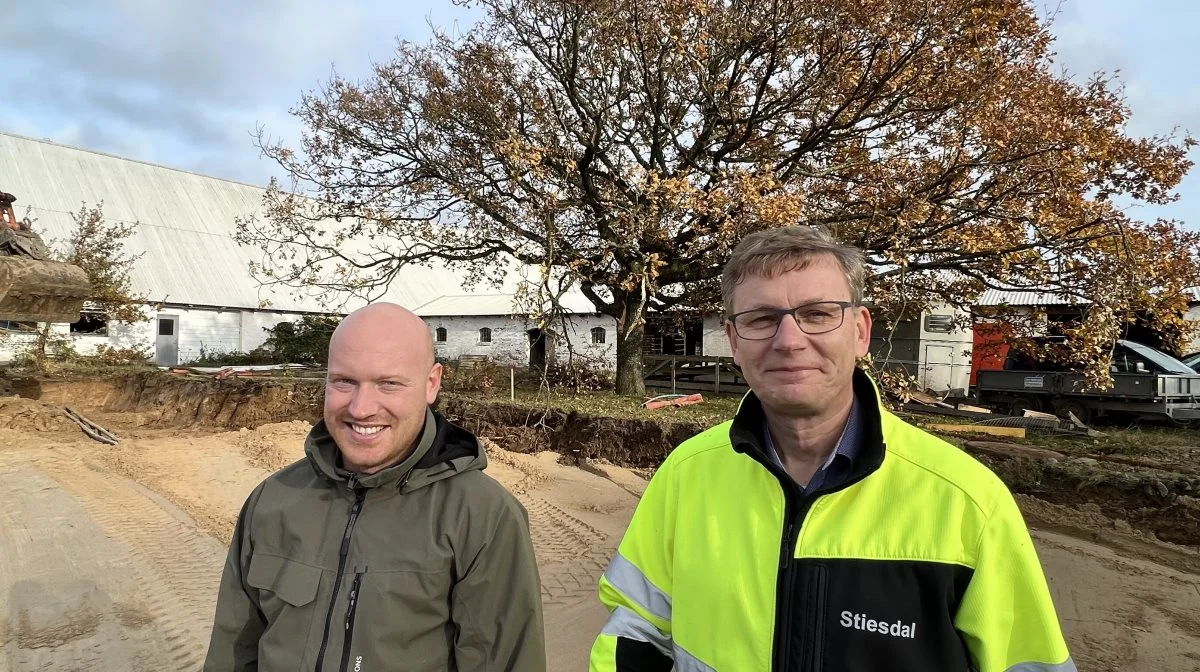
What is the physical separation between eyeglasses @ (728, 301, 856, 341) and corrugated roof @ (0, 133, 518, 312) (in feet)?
93.8

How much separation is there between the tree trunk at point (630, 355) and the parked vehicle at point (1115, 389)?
25.8ft

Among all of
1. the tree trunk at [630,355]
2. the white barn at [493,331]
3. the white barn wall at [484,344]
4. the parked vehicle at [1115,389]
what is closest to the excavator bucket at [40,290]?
the tree trunk at [630,355]

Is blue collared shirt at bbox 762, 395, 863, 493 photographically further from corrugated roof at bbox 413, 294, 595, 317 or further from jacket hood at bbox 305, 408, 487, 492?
corrugated roof at bbox 413, 294, 595, 317

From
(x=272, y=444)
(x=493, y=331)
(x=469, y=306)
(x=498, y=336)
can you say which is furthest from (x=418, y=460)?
(x=469, y=306)

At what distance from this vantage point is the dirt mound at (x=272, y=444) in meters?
10.6

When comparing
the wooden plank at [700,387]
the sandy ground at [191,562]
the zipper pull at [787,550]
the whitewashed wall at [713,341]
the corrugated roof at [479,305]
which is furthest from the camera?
the corrugated roof at [479,305]

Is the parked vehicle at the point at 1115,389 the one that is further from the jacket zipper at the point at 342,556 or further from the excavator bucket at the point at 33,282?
the excavator bucket at the point at 33,282

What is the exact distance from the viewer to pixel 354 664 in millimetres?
1872

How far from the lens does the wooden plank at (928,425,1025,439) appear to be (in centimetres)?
1077

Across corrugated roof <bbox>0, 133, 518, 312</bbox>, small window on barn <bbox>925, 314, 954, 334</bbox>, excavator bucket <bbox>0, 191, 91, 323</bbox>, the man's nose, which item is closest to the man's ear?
the man's nose

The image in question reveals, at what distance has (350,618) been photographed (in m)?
1.89

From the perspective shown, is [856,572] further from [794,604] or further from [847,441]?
[847,441]

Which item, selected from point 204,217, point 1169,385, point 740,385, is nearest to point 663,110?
point 740,385

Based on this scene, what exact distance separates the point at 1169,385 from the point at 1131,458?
5.89 metres
